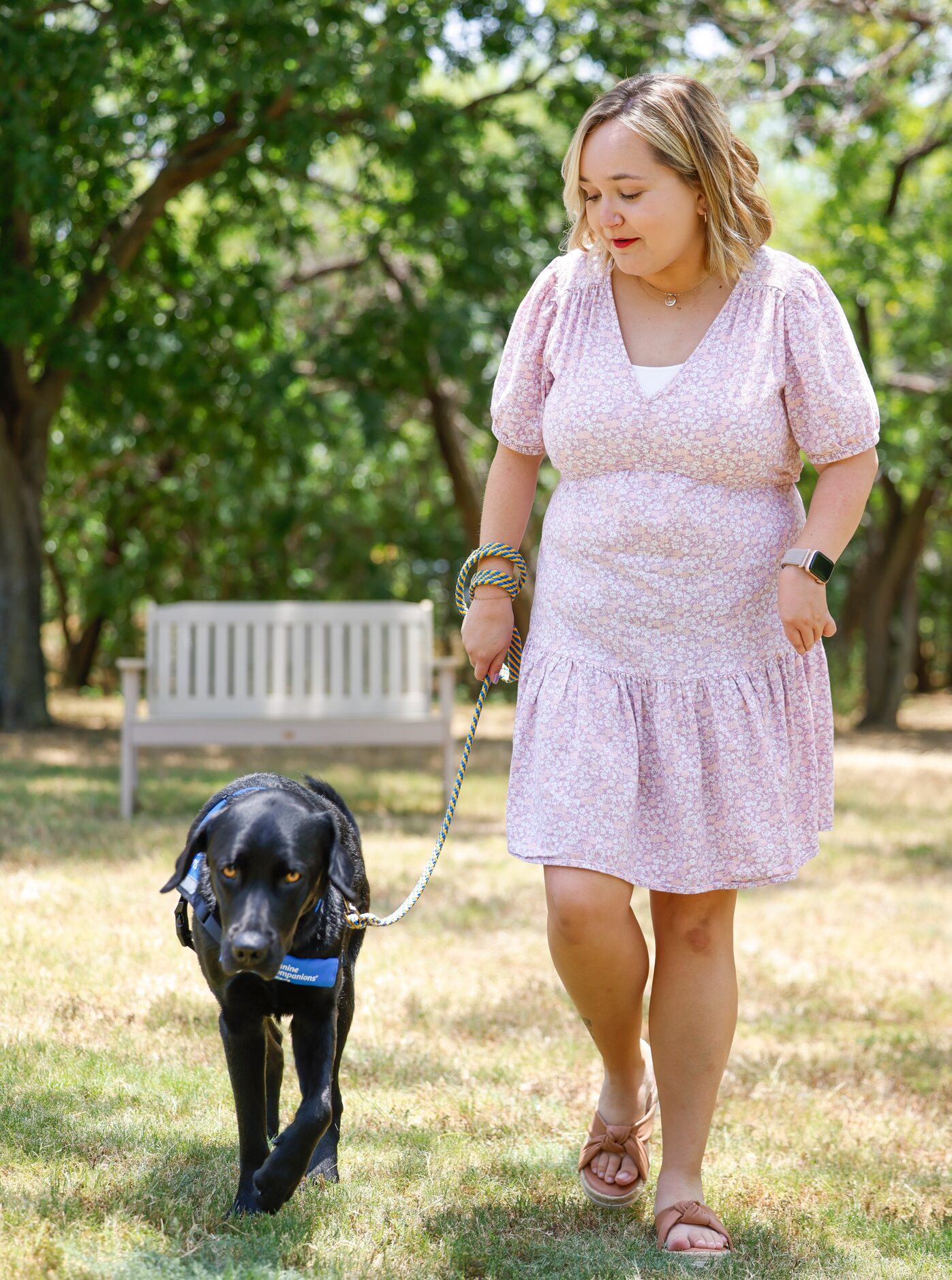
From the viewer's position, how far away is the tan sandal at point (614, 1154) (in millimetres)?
2590

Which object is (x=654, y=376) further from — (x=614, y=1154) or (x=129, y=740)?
(x=129, y=740)

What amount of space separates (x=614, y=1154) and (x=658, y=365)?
148cm

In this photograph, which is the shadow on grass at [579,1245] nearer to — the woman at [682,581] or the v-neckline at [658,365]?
the woman at [682,581]

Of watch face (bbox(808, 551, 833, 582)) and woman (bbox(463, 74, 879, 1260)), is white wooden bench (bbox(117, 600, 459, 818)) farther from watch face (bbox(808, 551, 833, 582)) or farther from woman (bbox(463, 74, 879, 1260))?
watch face (bbox(808, 551, 833, 582))

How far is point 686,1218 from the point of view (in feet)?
7.97

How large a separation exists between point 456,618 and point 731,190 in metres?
16.0

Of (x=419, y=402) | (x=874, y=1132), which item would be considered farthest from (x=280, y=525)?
(x=874, y=1132)

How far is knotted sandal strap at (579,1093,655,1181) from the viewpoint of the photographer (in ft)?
8.62

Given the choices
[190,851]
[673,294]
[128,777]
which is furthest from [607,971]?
[128,777]

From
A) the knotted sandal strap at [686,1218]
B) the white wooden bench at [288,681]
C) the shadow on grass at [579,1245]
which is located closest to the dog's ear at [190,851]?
the shadow on grass at [579,1245]

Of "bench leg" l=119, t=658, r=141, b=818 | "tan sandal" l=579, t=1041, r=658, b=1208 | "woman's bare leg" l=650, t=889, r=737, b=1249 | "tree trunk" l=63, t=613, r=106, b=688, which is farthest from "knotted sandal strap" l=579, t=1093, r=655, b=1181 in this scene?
"tree trunk" l=63, t=613, r=106, b=688

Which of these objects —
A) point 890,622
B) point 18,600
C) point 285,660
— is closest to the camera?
point 285,660

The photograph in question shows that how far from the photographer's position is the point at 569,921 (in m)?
2.40

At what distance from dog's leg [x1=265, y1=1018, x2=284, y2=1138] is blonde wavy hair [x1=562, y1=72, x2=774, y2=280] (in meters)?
1.68
